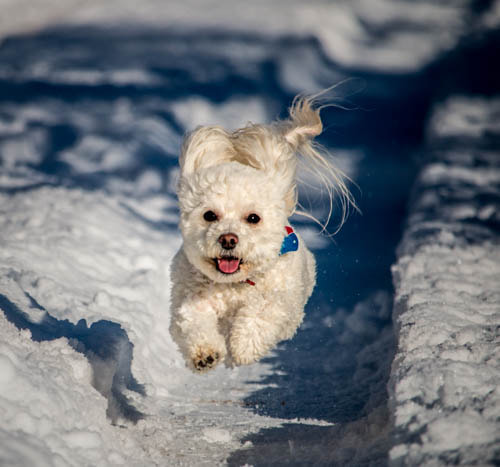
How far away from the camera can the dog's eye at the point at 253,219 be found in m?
3.10

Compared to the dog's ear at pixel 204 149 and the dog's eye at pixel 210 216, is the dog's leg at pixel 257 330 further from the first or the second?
the dog's ear at pixel 204 149

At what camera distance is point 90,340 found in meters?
3.96

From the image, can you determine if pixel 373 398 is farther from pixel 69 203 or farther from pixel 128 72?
pixel 128 72

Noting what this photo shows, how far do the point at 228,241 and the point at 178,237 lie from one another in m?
4.59

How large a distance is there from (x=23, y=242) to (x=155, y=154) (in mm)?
3492

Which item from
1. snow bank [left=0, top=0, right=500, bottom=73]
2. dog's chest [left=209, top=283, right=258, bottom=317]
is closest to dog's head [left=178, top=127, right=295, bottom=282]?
dog's chest [left=209, top=283, right=258, bottom=317]

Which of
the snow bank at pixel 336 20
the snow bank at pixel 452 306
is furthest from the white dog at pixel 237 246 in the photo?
the snow bank at pixel 336 20

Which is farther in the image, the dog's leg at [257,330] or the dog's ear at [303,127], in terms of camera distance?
the dog's ear at [303,127]

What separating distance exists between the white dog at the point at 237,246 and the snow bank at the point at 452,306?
86cm

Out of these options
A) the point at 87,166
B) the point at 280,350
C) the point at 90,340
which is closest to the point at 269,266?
the point at 90,340

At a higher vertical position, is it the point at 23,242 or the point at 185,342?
the point at 23,242

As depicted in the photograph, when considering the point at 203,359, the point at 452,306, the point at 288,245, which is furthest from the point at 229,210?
the point at 452,306

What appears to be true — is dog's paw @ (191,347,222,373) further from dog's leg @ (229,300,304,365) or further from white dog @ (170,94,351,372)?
dog's leg @ (229,300,304,365)

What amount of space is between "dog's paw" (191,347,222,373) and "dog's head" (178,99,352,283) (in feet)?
1.32
